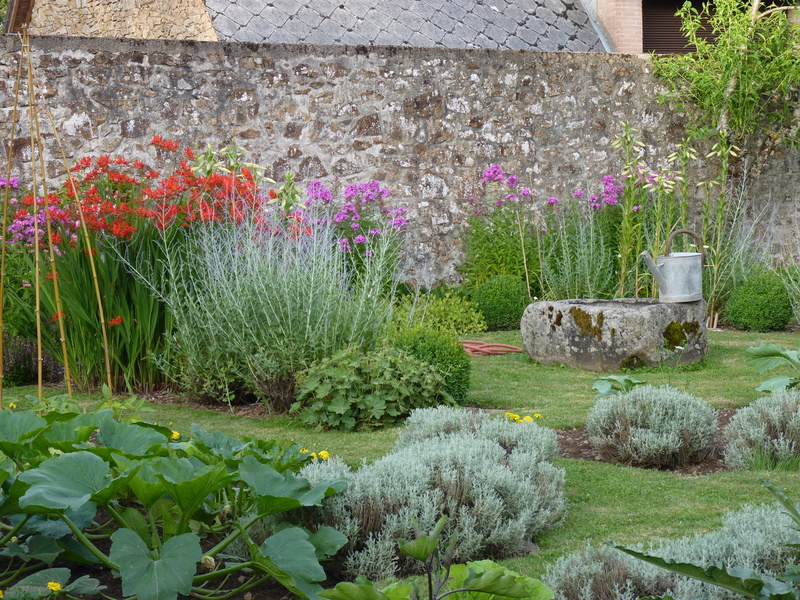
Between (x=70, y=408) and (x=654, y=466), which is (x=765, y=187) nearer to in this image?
(x=654, y=466)

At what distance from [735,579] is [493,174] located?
780 centimetres

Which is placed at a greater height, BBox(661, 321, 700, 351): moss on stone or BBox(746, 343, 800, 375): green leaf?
BBox(746, 343, 800, 375): green leaf

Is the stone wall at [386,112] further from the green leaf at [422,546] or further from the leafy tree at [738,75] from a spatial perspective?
the green leaf at [422,546]

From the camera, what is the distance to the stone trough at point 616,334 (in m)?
6.41

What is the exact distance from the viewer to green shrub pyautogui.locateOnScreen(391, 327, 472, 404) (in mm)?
5363

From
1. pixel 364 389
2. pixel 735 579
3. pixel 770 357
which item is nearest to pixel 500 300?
pixel 364 389

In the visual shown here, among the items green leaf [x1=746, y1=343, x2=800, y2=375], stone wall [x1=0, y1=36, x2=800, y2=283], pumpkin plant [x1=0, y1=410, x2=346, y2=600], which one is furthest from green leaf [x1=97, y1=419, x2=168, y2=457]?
stone wall [x1=0, y1=36, x2=800, y2=283]

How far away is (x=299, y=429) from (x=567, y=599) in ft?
9.46

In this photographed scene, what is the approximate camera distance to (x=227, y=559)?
2652mm

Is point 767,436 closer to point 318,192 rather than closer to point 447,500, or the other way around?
point 447,500

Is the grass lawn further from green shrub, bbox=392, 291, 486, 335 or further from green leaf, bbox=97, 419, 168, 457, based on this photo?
green leaf, bbox=97, 419, 168, 457

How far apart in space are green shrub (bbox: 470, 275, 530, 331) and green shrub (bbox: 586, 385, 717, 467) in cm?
421

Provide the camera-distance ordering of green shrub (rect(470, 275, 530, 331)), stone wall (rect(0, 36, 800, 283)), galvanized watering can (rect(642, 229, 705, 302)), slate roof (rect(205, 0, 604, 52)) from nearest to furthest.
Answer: galvanized watering can (rect(642, 229, 705, 302)) < stone wall (rect(0, 36, 800, 283)) < green shrub (rect(470, 275, 530, 331)) < slate roof (rect(205, 0, 604, 52))

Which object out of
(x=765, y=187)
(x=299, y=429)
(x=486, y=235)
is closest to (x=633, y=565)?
(x=299, y=429)
